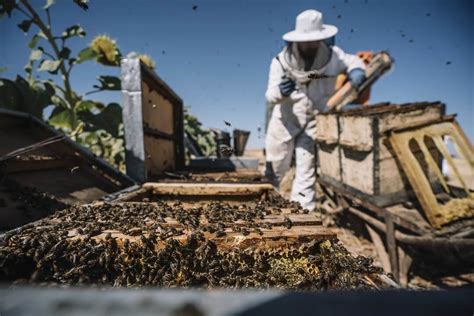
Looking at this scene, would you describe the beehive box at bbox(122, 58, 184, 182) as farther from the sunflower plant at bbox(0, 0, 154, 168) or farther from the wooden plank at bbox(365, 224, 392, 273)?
the wooden plank at bbox(365, 224, 392, 273)

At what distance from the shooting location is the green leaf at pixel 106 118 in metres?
5.79

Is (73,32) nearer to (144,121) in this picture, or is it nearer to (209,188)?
(144,121)

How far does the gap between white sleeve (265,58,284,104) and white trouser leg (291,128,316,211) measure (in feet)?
4.70

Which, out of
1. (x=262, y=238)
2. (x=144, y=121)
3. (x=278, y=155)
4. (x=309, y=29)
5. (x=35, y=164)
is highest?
(x=309, y=29)

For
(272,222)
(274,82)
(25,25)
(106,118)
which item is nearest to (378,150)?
(274,82)

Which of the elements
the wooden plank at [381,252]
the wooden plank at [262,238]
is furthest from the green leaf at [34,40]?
the wooden plank at [381,252]

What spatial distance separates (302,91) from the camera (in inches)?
285

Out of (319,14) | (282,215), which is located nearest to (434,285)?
(282,215)

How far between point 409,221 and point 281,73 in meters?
4.72

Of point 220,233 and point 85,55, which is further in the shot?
point 85,55

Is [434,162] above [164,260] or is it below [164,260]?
above

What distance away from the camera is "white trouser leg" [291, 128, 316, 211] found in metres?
7.36

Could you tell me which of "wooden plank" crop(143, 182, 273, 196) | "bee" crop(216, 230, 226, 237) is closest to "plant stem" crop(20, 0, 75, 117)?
"wooden plank" crop(143, 182, 273, 196)

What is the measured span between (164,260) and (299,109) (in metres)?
6.13
